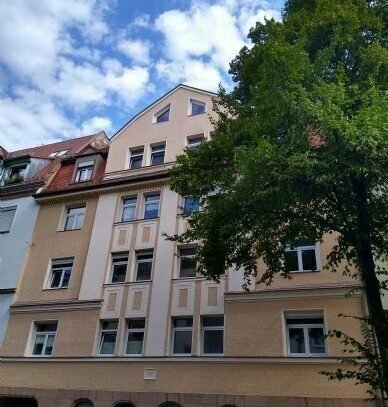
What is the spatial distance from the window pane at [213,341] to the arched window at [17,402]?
22.4ft

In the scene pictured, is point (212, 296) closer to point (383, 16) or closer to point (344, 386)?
point (344, 386)

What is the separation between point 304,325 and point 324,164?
270 inches

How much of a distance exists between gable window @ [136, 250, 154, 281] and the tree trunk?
29.7 ft

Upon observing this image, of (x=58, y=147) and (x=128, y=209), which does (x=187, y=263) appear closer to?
(x=128, y=209)

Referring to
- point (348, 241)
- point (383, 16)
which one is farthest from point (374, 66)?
point (348, 241)

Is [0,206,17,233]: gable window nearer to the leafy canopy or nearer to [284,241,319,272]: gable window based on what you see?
the leafy canopy

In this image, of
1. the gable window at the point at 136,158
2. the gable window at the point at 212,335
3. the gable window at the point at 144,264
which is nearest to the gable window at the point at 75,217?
the gable window at the point at 136,158

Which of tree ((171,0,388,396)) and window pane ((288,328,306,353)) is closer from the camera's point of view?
tree ((171,0,388,396))

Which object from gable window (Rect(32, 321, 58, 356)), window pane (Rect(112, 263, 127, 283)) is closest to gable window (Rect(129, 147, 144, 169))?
window pane (Rect(112, 263, 127, 283))

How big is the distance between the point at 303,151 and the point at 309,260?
6566 millimetres

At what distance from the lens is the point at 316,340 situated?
12.8 metres

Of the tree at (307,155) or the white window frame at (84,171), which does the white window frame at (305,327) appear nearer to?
the tree at (307,155)

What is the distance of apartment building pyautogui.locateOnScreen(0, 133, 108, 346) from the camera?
1816cm

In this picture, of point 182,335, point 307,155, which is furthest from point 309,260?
point 307,155
